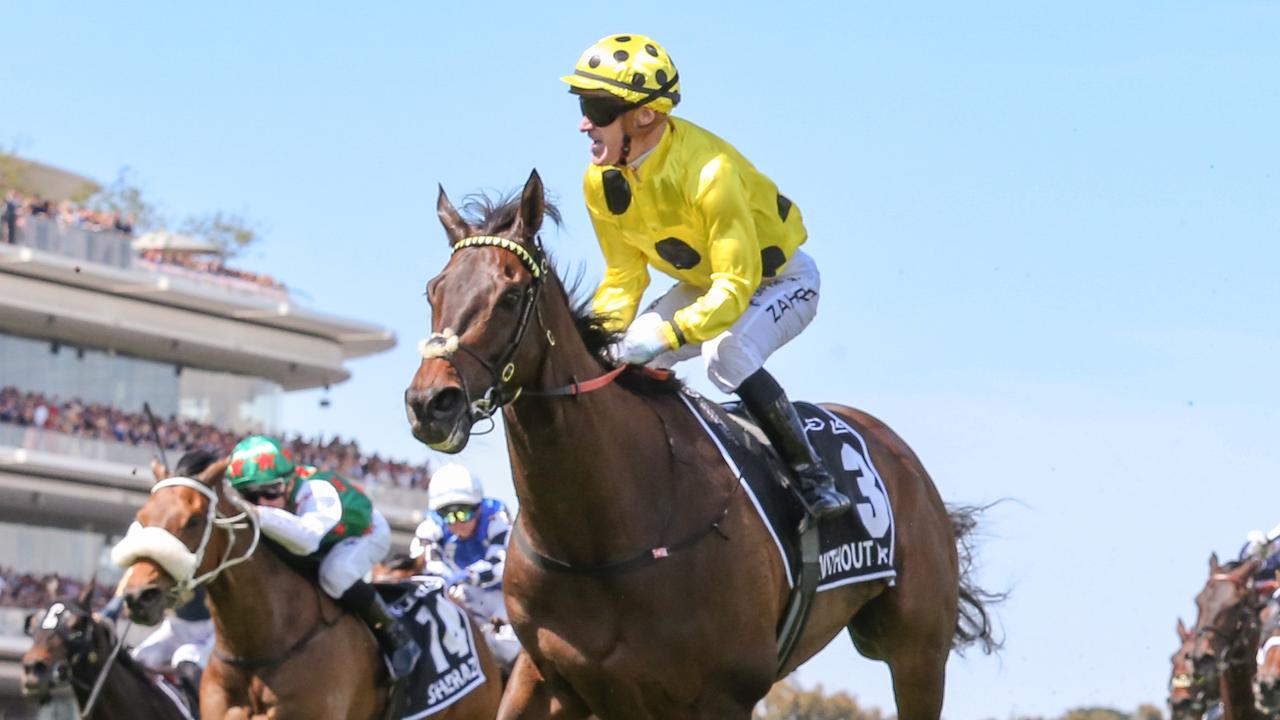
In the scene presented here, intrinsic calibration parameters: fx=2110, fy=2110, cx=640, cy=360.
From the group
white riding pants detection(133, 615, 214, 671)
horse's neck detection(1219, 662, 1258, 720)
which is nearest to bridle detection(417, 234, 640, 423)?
white riding pants detection(133, 615, 214, 671)

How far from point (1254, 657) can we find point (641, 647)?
25.0ft

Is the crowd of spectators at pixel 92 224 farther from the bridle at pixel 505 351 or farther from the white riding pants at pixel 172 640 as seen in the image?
the bridle at pixel 505 351

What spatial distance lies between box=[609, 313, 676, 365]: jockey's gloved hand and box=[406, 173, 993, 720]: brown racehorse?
80 millimetres

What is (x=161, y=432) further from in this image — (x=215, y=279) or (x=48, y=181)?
(x=48, y=181)

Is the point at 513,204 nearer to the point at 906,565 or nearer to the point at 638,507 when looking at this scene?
the point at 638,507

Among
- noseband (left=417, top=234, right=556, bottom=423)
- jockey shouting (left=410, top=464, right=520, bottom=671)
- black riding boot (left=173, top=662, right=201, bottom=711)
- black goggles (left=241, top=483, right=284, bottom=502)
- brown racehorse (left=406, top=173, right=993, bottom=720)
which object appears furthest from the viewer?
black riding boot (left=173, top=662, right=201, bottom=711)

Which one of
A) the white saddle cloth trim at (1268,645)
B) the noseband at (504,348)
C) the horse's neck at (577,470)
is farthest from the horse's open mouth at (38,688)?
the white saddle cloth trim at (1268,645)

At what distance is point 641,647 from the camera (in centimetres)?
560

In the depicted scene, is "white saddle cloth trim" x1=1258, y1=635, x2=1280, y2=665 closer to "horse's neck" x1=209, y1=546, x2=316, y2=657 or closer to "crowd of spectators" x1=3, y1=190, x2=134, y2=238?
"horse's neck" x1=209, y1=546, x2=316, y2=657

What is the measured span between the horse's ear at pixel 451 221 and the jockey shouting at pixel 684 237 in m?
0.60

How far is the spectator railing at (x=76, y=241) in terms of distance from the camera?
32.4 m

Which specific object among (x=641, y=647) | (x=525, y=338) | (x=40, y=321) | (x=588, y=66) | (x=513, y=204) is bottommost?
(x=641, y=647)

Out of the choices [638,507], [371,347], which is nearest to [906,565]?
[638,507]

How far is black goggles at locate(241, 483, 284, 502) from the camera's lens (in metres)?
9.62
